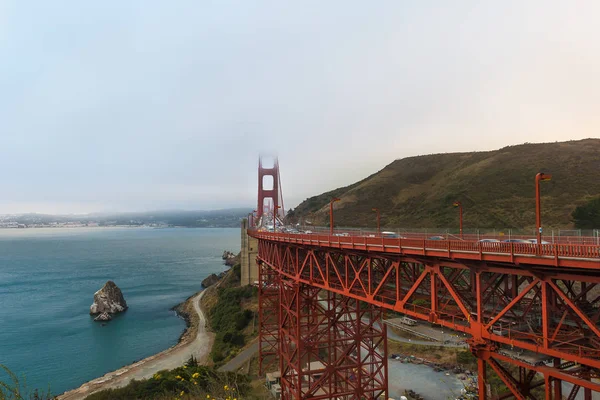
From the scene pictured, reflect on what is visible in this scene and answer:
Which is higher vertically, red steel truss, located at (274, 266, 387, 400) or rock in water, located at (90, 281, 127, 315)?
red steel truss, located at (274, 266, 387, 400)

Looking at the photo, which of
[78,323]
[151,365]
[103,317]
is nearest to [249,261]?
[151,365]

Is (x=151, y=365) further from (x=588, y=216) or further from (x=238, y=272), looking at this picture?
(x=588, y=216)

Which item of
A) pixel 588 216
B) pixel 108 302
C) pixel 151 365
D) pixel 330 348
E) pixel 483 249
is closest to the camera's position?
pixel 483 249

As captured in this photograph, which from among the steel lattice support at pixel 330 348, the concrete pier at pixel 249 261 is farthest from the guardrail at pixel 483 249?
the concrete pier at pixel 249 261

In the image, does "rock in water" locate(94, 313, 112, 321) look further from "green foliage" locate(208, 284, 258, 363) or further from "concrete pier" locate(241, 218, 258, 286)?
"concrete pier" locate(241, 218, 258, 286)

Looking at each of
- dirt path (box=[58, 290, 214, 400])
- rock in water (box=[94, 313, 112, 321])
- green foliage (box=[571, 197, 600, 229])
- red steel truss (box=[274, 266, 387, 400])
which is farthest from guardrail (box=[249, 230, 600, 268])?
rock in water (box=[94, 313, 112, 321])

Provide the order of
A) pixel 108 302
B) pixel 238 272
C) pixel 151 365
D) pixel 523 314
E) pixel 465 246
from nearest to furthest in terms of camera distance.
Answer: pixel 465 246, pixel 523 314, pixel 151 365, pixel 238 272, pixel 108 302
